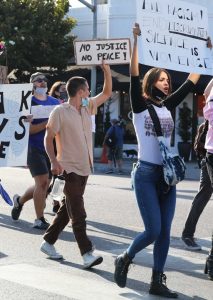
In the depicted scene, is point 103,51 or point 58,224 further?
point 103,51

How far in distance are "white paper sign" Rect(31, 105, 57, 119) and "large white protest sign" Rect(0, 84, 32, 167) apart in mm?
242

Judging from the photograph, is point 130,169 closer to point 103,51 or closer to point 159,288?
point 103,51

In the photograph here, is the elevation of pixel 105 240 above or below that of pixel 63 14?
below

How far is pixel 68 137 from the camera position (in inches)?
269

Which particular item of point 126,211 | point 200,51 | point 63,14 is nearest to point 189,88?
point 200,51

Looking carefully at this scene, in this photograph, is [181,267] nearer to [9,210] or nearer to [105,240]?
[105,240]

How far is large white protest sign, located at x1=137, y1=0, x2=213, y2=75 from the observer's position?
311 inches

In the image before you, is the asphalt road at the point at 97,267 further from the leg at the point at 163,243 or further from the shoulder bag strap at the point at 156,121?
the shoulder bag strap at the point at 156,121

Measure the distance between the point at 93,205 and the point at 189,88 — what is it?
543 cm

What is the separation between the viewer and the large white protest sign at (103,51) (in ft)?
41.1

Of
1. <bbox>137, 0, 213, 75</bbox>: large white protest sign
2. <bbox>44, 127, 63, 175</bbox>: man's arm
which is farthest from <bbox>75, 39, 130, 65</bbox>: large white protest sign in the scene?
<bbox>44, 127, 63, 175</bbox>: man's arm

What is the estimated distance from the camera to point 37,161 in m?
8.93

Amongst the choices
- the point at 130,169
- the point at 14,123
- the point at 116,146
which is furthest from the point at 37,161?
the point at 130,169

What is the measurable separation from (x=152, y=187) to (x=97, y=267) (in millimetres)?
1401
